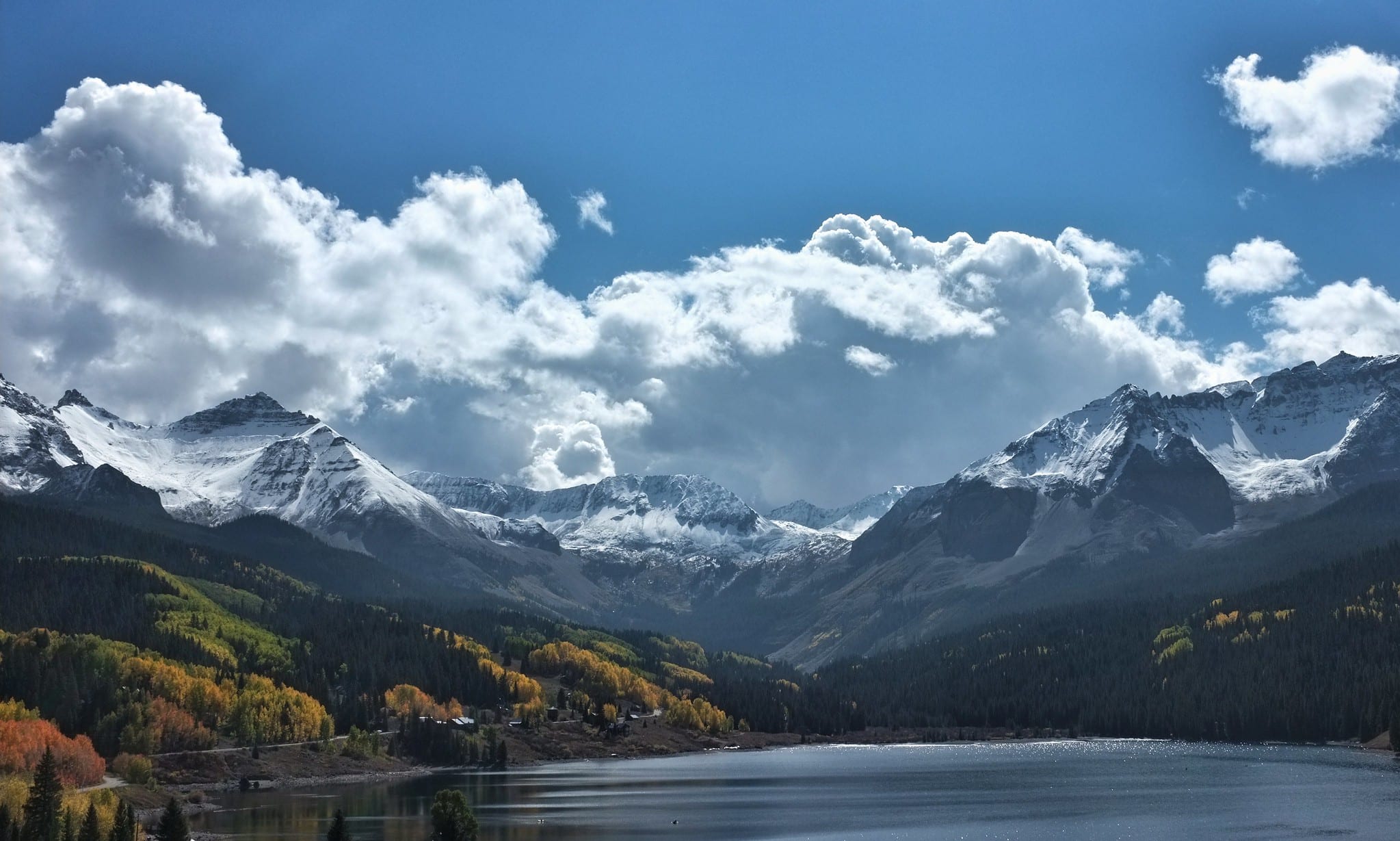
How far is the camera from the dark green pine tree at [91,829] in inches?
4870

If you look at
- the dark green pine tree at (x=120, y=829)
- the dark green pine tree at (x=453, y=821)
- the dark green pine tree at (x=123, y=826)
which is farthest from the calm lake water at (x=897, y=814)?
the dark green pine tree at (x=120, y=829)

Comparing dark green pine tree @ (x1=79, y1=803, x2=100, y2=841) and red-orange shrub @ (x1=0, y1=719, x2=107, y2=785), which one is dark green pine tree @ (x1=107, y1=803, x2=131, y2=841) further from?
red-orange shrub @ (x1=0, y1=719, x2=107, y2=785)

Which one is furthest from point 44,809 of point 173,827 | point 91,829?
point 173,827

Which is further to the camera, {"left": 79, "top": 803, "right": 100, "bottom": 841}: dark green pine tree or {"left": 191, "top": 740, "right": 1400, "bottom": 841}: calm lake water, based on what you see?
{"left": 191, "top": 740, "right": 1400, "bottom": 841}: calm lake water

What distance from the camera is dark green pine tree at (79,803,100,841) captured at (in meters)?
124

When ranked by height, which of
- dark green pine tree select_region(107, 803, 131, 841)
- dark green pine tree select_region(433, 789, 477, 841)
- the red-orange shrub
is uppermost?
the red-orange shrub

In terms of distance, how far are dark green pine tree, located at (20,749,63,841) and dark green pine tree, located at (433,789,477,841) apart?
3333cm

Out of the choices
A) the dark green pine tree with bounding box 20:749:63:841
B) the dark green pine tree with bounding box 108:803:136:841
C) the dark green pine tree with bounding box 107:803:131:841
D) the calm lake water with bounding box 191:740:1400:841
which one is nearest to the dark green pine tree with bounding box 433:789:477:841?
the calm lake water with bounding box 191:740:1400:841

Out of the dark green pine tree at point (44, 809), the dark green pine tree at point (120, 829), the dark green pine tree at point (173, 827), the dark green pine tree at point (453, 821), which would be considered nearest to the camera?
the dark green pine tree at point (173, 827)

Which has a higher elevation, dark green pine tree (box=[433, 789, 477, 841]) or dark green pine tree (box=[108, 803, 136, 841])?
dark green pine tree (box=[108, 803, 136, 841])

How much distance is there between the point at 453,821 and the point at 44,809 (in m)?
36.4

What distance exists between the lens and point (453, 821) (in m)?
133

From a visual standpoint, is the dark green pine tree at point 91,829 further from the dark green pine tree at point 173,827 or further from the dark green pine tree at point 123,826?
the dark green pine tree at point 173,827

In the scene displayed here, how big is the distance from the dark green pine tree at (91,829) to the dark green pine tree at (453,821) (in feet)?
93.4
